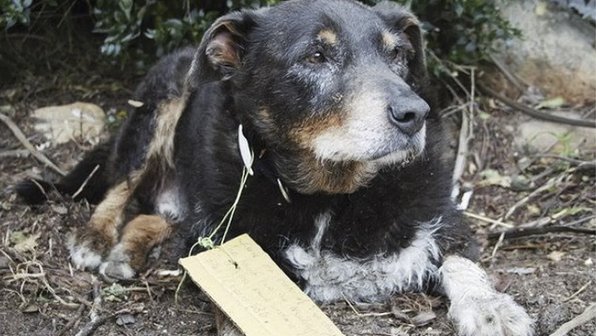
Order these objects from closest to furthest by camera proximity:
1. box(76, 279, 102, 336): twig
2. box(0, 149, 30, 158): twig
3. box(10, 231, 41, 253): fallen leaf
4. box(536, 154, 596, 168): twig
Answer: box(76, 279, 102, 336): twig → box(10, 231, 41, 253): fallen leaf → box(536, 154, 596, 168): twig → box(0, 149, 30, 158): twig

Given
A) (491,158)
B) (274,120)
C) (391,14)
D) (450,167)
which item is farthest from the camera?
(491,158)

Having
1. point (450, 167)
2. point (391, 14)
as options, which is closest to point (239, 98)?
point (391, 14)

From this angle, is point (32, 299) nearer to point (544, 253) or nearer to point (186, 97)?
point (186, 97)

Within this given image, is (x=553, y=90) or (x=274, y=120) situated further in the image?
(x=553, y=90)

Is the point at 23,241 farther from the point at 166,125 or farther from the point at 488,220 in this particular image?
the point at 488,220

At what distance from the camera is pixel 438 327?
427cm

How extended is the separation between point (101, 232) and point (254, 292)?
1.63m

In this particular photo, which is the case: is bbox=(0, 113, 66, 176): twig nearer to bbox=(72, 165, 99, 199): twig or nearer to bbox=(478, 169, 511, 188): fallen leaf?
bbox=(72, 165, 99, 199): twig

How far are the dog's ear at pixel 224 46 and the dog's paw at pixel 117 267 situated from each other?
1211 millimetres

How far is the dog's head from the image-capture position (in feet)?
13.3

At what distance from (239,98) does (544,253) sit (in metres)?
1.97

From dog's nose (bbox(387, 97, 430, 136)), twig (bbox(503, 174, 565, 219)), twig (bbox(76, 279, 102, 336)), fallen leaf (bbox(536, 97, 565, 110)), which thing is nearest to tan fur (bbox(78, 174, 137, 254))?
twig (bbox(76, 279, 102, 336))

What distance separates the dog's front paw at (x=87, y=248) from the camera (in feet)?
16.9

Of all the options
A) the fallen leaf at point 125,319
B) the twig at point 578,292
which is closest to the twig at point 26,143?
the fallen leaf at point 125,319
